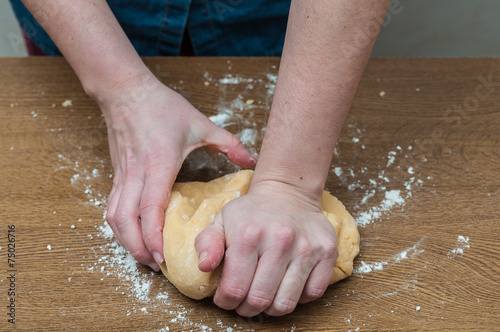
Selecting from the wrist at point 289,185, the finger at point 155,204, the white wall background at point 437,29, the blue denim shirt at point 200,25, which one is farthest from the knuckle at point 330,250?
the white wall background at point 437,29

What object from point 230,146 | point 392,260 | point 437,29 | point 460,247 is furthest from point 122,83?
point 437,29

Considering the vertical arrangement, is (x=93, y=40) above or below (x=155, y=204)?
above

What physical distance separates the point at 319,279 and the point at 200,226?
257 millimetres

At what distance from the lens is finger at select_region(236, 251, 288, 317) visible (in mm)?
858

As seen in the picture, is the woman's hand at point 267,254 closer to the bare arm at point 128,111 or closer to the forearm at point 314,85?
the forearm at point 314,85

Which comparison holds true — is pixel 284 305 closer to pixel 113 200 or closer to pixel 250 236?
pixel 250 236

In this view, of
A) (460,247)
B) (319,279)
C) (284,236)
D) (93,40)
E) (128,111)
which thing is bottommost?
(460,247)

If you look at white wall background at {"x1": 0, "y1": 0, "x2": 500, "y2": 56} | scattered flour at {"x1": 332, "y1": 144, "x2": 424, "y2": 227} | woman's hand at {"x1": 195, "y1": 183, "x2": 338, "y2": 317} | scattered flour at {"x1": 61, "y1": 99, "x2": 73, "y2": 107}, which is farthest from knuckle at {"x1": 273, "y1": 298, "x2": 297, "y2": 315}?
white wall background at {"x1": 0, "y1": 0, "x2": 500, "y2": 56}

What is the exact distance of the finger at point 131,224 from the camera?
98 cm

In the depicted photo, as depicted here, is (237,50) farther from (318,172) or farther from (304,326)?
(304,326)

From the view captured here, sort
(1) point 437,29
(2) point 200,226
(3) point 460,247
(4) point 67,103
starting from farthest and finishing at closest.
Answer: (1) point 437,29
(4) point 67,103
(3) point 460,247
(2) point 200,226

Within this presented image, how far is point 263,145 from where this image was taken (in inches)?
39.9

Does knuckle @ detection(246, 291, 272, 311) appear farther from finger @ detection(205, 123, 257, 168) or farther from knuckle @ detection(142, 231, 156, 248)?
finger @ detection(205, 123, 257, 168)

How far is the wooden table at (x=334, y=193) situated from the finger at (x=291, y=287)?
75mm
